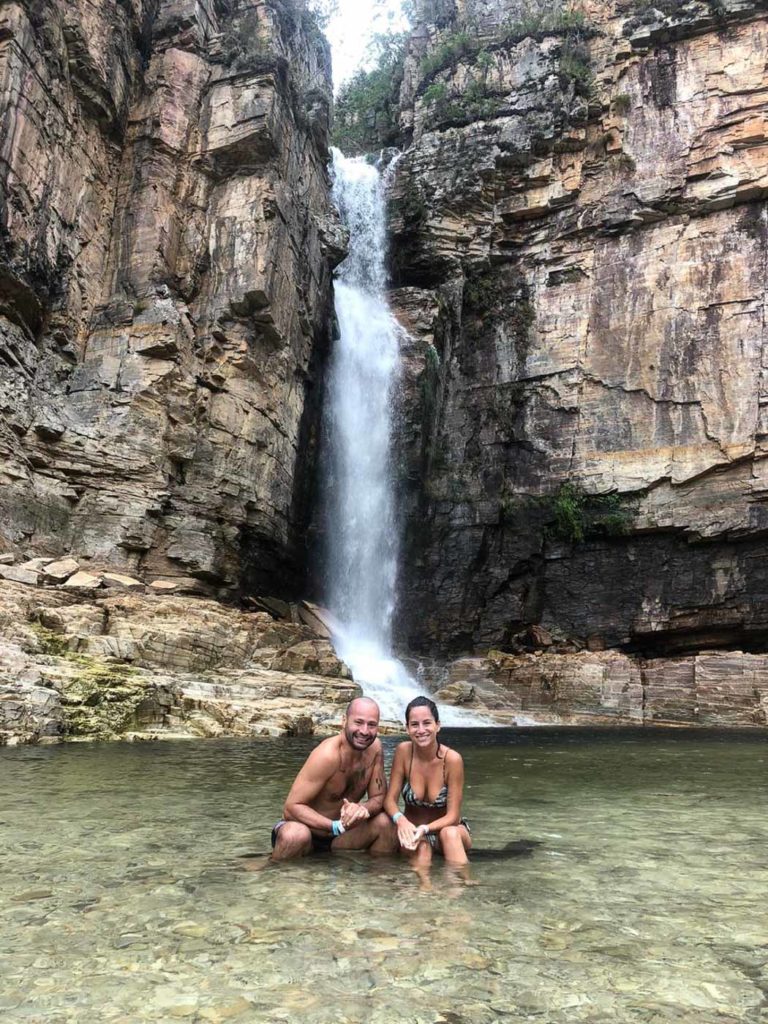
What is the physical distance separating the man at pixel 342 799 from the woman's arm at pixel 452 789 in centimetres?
34

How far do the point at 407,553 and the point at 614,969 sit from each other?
887 inches

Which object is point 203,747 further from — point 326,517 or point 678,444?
point 678,444

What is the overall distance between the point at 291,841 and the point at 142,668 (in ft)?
30.1

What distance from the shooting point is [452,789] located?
410cm

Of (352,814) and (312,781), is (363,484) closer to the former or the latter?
(312,781)

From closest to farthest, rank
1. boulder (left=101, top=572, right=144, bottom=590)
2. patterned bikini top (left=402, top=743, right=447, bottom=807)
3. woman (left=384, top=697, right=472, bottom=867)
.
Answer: woman (left=384, top=697, right=472, bottom=867) → patterned bikini top (left=402, top=743, right=447, bottom=807) → boulder (left=101, top=572, right=144, bottom=590)

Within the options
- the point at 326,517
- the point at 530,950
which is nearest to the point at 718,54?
the point at 326,517

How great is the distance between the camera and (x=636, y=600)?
77.5ft

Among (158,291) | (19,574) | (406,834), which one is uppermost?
(158,291)

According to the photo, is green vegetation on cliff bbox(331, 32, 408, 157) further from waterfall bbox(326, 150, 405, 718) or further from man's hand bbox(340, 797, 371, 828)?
man's hand bbox(340, 797, 371, 828)

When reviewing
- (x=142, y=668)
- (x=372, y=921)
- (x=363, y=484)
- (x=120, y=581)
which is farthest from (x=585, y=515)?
(x=372, y=921)

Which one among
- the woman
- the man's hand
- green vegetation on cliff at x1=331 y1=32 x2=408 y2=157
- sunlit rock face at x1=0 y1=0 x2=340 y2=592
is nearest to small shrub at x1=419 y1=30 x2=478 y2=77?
green vegetation on cliff at x1=331 y1=32 x2=408 y2=157

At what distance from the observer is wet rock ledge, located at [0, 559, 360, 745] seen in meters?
10.1

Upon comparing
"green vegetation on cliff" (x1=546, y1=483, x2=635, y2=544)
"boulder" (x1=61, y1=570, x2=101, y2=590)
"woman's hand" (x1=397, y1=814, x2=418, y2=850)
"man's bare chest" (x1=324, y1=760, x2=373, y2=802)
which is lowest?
"woman's hand" (x1=397, y1=814, x2=418, y2=850)
